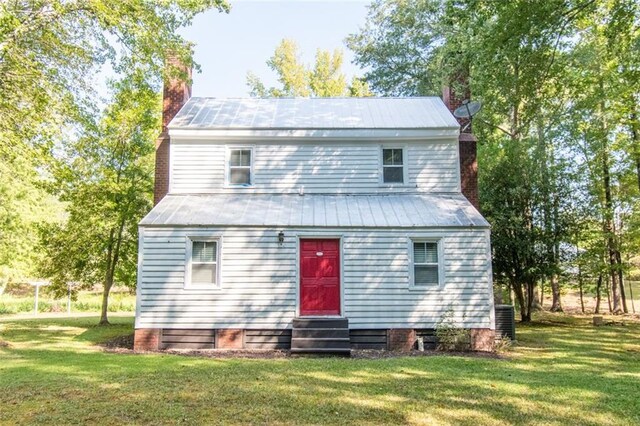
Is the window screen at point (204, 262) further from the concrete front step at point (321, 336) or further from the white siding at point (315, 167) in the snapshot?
the concrete front step at point (321, 336)

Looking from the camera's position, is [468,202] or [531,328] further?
[531,328]

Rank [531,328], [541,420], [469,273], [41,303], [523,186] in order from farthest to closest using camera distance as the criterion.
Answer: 1. [41,303]
2. [523,186]
3. [531,328]
4. [469,273]
5. [541,420]

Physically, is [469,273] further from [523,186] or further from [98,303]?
[98,303]

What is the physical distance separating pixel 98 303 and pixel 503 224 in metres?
22.7

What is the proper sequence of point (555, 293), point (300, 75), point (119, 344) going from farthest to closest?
point (300, 75) < point (555, 293) < point (119, 344)

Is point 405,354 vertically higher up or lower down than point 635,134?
lower down

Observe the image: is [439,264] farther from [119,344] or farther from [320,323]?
[119,344]

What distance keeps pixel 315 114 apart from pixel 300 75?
18154 mm

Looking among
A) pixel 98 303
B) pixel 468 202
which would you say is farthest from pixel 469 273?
pixel 98 303

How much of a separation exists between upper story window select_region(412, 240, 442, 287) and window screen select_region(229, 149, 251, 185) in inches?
210

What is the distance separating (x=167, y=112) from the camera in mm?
14188

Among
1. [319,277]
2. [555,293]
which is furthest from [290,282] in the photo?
[555,293]

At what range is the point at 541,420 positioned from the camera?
17.0 feet

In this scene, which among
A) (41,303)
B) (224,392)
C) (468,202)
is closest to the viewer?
(224,392)
